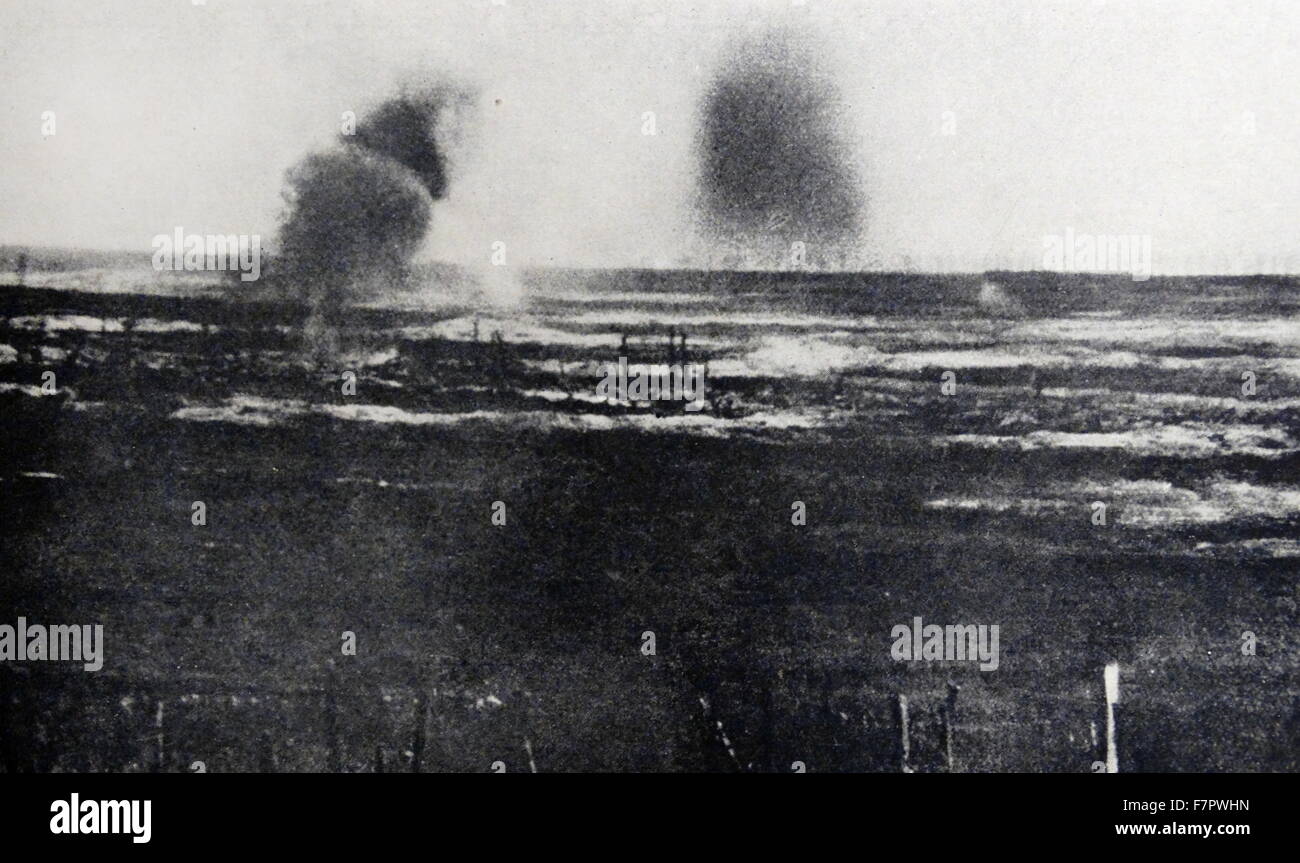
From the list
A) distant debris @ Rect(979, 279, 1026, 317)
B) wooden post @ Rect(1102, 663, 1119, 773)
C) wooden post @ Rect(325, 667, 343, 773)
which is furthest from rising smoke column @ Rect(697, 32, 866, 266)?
wooden post @ Rect(325, 667, 343, 773)

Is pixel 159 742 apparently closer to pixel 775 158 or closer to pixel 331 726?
pixel 331 726

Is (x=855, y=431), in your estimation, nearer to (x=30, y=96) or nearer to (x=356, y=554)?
(x=356, y=554)

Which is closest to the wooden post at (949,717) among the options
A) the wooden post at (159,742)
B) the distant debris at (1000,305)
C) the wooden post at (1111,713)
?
the wooden post at (1111,713)

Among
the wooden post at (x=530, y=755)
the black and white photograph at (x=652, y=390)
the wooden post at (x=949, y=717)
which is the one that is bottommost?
the wooden post at (x=530, y=755)

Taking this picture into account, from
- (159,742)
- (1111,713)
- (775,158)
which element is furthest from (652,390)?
(159,742)

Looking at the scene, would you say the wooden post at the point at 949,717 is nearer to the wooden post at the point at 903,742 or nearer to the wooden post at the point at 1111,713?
the wooden post at the point at 903,742

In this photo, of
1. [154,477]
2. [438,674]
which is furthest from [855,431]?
[154,477]

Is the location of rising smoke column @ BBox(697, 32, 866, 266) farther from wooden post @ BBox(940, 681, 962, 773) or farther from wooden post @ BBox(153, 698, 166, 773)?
wooden post @ BBox(153, 698, 166, 773)
